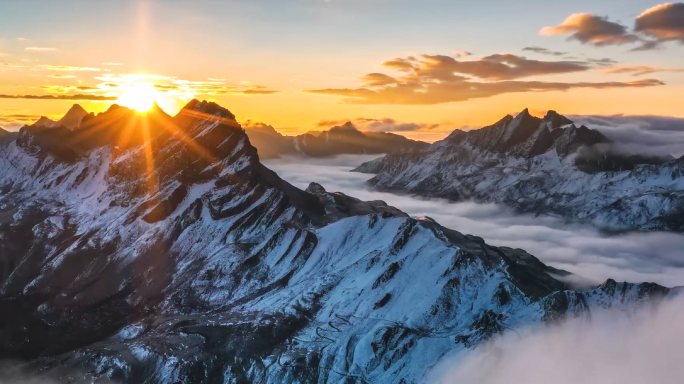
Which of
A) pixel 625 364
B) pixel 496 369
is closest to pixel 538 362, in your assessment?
pixel 496 369

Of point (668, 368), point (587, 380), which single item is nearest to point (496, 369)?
point (587, 380)

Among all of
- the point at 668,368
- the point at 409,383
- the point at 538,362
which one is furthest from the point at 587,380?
the point at 409,383

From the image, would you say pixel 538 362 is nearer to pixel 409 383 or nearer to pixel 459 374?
pixel 459 374

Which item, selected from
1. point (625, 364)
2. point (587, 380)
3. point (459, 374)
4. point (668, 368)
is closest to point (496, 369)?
point (459, 374)

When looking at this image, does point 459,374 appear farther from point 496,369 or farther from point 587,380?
point 587,380

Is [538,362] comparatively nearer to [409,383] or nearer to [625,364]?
[625,364]
